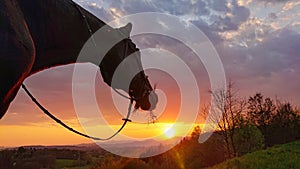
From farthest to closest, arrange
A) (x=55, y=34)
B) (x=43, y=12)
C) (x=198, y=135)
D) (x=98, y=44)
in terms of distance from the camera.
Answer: (x=198, y=135) < (x=98, y=44) < (x=55, y=34) < (x=43, y=12)

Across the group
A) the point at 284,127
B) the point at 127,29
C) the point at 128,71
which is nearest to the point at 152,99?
the point at 128,71

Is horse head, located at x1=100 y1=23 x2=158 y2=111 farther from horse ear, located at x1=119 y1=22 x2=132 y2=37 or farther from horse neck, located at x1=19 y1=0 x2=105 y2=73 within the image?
horse neck, located at x1=19 y1=0 x2=105 y2=73

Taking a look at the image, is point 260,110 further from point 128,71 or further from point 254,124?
point 128,71

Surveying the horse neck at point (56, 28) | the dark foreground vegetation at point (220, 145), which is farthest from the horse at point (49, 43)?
the dark foreground vegetation at point (220, 145)

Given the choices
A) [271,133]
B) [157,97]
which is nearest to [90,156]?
[271,133]

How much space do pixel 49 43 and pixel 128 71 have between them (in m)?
1.28

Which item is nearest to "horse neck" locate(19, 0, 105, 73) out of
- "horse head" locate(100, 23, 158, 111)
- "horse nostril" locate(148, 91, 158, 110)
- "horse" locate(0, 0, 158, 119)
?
"horse" locate(0, 0, 158, 119)

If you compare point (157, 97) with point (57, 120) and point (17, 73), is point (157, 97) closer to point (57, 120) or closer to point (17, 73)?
point (57, 120)

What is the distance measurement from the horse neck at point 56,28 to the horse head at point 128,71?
16.1 inches

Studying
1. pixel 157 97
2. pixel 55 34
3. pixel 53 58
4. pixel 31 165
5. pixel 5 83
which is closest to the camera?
pixel 5 83

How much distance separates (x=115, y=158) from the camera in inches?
2072

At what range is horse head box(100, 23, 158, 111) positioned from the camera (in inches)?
165

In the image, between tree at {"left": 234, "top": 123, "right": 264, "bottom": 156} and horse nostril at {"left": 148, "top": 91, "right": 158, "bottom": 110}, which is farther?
tree at {"left": 234, "top": 123, "right": 264, "bottom": 156}

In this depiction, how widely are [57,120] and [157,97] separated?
5.82 feet
